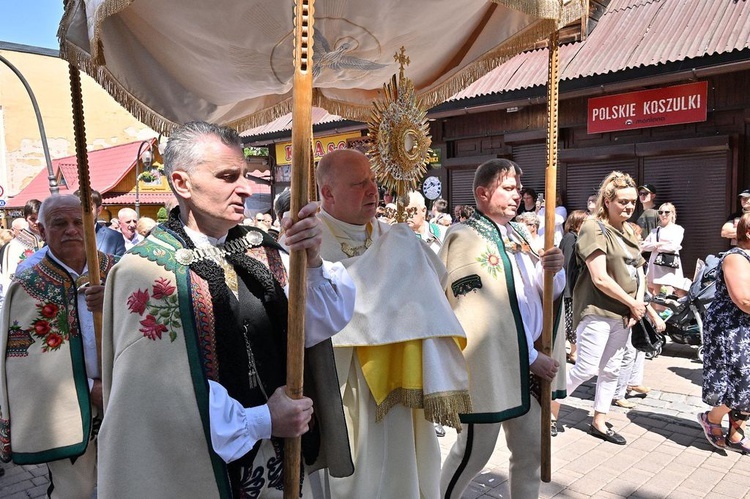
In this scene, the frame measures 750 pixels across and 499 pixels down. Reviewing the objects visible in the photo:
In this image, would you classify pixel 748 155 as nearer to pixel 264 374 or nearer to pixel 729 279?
pixel 729 279

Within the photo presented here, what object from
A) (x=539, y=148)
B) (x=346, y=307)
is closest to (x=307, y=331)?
(x=346, y=307)

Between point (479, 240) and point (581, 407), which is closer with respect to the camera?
point (479, 240)

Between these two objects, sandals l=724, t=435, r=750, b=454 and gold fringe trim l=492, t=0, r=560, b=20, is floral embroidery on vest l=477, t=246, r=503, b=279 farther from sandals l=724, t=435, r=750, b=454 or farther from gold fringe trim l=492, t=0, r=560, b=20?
sandals l=724, t=435, r=750, b=454

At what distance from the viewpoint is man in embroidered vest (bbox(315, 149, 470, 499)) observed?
2.60 metres

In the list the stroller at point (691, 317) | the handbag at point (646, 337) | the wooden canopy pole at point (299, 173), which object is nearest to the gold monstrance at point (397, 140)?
the wooden canopy pole at point (299, 173)

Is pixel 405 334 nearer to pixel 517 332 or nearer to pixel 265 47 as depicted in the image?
pixel 517 332

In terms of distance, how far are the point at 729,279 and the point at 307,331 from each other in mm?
3483

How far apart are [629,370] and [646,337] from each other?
62 cm

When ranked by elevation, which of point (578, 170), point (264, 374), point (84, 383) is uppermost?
point (578, 170)

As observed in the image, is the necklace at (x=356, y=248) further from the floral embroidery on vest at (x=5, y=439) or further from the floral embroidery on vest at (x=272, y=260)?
the floral embroidery on vest at (x=5, y=439)

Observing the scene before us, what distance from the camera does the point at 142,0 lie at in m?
2.62

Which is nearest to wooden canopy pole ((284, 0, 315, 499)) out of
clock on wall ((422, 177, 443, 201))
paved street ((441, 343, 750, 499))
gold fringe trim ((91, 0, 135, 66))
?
gold fringe trim ((91, 0, 135, 66))

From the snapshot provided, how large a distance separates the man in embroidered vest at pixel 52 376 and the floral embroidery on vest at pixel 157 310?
1280 millimetres

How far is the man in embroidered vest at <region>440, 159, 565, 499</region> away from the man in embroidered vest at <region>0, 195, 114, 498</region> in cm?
189
